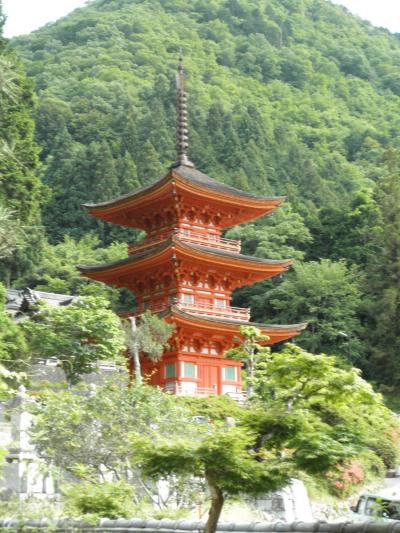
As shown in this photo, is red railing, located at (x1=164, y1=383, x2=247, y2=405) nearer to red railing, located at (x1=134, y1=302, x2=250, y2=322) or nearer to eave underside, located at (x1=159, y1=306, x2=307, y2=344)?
eave underside, located at (x1=159, y1=306, x2=307, y2=344)

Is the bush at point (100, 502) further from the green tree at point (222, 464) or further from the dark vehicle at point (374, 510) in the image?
the dark vehicle at point (374, 510)

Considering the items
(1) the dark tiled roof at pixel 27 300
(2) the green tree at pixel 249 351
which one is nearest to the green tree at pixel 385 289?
(2) the green tree at pixel 249 351

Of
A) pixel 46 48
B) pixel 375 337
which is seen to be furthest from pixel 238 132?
pixel 46 48

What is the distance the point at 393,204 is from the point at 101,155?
22.6m

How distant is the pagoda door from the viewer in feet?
109

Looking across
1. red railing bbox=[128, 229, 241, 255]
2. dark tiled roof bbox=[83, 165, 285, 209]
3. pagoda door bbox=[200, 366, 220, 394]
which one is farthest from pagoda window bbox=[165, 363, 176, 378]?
dark tiled roof bbox=[83, 165, 285, 209]

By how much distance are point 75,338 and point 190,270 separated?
26.5 feet

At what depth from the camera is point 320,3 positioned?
12456 cm

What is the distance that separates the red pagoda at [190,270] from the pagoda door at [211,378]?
4cm

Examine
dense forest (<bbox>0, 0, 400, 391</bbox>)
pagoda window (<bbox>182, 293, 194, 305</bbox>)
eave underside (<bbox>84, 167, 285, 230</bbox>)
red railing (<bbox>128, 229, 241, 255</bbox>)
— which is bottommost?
pagoda window (<bbox>182, 293, 194, 305</bbox>)

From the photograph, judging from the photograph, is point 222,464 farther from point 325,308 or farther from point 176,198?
point 325,308

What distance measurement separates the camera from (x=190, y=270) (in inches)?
1342

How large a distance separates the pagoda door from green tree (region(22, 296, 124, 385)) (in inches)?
261

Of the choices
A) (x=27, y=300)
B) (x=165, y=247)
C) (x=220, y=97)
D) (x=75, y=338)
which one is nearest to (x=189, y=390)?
(x=165, y=247)
